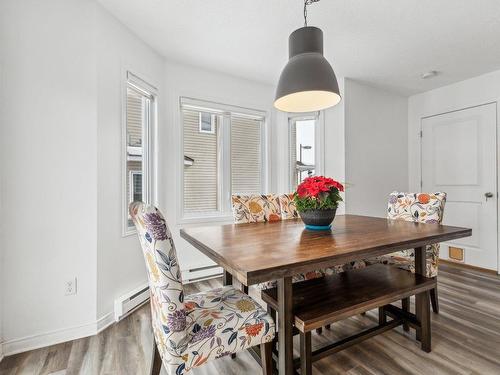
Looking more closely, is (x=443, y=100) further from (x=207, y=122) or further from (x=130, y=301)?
(x=130, y=301)

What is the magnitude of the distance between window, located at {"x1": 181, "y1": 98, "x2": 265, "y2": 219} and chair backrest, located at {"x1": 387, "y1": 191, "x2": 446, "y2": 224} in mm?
1814

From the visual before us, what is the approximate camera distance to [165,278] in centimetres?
105

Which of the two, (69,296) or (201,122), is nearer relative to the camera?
(69,296)

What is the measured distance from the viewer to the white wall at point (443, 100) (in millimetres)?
3369

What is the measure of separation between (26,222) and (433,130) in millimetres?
4904

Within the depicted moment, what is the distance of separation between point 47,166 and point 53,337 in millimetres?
1211

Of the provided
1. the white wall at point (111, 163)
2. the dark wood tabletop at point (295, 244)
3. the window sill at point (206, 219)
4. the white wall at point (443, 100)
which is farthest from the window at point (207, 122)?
the white wall at point (443, 100)

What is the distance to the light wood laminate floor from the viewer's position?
62.3 inches

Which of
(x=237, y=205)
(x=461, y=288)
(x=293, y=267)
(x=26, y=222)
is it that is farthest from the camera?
(x=461, y=288)

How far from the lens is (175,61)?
9.98 ft

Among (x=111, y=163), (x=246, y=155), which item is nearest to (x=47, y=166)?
(x=111, y=163)

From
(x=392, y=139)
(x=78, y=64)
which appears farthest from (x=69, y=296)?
(x=392, y=139)

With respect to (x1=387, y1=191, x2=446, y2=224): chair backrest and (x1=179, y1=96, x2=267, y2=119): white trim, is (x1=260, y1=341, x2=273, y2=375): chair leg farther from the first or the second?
(x1=179, y1=96, x2=267, y2=119): white trim

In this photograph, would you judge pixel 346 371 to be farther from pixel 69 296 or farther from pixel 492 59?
pixel 492 59
